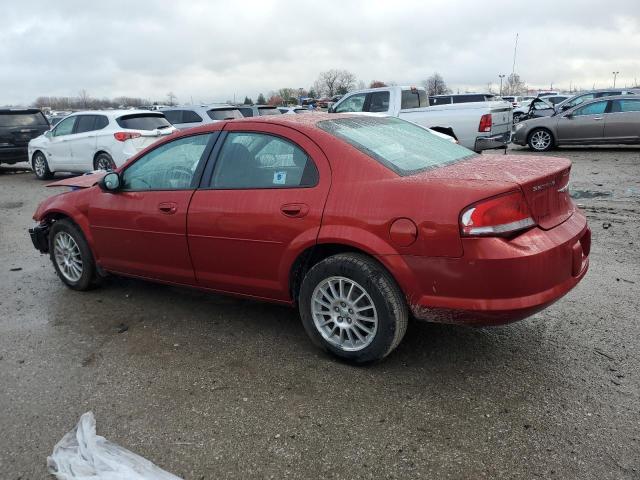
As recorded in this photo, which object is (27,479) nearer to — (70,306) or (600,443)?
(70,306)

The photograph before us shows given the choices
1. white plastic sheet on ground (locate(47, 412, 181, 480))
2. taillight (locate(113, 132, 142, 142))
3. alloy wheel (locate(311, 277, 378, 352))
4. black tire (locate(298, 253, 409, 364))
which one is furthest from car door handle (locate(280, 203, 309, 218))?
taillight (locate(113, 132, 142, 142))

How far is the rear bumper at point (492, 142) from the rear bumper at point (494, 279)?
730cm

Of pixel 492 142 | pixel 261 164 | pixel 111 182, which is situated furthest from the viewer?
pixel 492 142

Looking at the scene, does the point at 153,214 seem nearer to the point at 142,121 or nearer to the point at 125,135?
the point at 125,135

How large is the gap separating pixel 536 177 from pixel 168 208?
8.48 ft

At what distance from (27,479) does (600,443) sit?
2733mm

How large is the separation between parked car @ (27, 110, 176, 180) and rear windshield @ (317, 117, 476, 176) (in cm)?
787

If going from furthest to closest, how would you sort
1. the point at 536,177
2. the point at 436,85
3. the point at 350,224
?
the point at 436,85, the point at 350,224, the point at 536,177

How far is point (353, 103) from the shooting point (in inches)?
495

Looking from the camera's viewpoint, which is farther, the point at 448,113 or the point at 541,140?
the point at 541,140

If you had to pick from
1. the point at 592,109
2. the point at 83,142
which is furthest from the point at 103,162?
the point at 592,109

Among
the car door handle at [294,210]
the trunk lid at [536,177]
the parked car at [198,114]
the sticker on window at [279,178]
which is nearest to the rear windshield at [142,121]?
the parked car at [198,114]

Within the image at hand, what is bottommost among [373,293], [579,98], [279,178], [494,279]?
[373,293]

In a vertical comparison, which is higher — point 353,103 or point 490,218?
point 353,103
